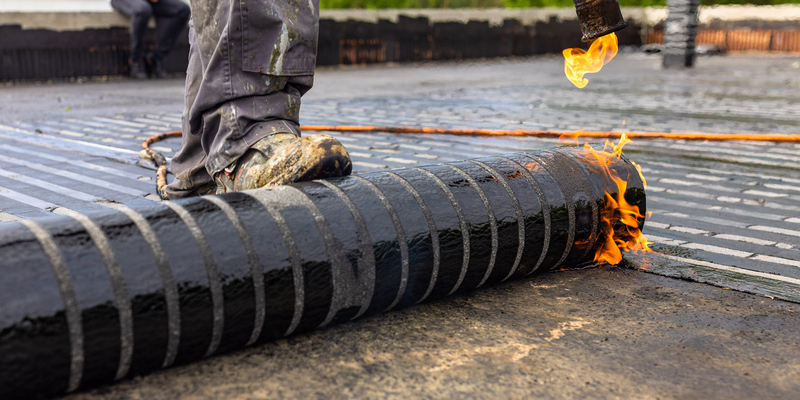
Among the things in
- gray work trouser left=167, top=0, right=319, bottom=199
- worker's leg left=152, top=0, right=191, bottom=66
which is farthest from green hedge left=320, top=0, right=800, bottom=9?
gray work trouser left=167, top=0, right=319, bottom=199

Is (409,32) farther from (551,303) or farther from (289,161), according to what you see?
(551,303)

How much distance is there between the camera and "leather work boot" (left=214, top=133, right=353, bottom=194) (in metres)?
2.41

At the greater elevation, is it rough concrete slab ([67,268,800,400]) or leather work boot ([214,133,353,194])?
leather work boot ([214,133,353,194])

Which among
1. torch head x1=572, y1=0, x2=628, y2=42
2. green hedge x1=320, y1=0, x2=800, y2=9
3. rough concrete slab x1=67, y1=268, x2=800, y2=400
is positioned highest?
green hedge x1=320, y1=0, x2=800, y2=9

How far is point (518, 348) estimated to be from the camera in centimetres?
204

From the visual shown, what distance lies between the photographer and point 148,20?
11.5m

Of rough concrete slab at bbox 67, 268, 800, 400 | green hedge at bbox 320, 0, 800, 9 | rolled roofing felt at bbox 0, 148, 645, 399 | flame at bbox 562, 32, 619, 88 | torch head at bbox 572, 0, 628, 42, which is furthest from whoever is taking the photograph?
green hedge at bbox 320, 0, 800, 9

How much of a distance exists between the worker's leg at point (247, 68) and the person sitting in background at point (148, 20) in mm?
9210

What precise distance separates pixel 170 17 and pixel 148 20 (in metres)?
0.50

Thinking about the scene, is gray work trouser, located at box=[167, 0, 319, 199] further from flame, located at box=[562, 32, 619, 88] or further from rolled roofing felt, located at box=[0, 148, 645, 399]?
flame, located at box=[562, 32, 619, 88]

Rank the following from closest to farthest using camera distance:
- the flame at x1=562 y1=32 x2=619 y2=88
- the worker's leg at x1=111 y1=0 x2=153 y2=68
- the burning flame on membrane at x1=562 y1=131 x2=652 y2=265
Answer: the burning flame on membrane at x1=562 y1=131 x2=652 y2=265, the flame at x1=562 y1=32 x2=619 y2=88, the worker's leg at x1=111 y1=0 x2=153 y2=68

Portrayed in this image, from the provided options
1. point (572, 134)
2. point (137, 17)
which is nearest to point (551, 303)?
point (572, 134)

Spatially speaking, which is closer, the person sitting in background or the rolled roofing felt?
the rolled roofing felt

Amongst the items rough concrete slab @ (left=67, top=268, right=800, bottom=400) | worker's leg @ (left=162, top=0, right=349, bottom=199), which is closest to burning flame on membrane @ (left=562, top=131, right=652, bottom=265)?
rough concrete slab @ (left=67, top=268, right=800, bottom=400)
